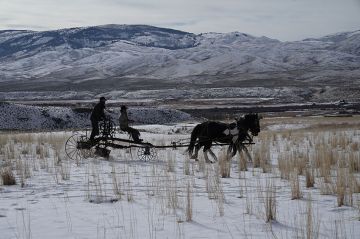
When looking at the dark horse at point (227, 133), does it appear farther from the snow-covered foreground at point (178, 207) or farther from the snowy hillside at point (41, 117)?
the snowy hillside at point (41, 117)

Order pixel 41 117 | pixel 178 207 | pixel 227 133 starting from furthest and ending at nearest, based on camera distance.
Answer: pixel 41 117 → pixel 227 133 → pixel 178 207

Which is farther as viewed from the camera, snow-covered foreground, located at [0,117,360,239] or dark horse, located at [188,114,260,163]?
dark horse, located at [188,114,260,163]

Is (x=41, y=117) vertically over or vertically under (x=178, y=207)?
over

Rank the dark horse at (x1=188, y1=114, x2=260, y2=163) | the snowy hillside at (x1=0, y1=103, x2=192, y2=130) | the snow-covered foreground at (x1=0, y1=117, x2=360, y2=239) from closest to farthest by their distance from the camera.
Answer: the snow-covered foreground at (x1=0, y1=117, x2=360, y2=239) → the dark horse at (x1=188, y1=114, x2=260, y2=163) → the snowy hillside at (x1=0, y1=103, x2=192, y2=130)

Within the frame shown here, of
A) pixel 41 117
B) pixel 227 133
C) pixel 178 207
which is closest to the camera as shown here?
pixel 178 207

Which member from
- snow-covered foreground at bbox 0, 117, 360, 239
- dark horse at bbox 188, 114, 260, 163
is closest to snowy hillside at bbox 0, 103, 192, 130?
dark horse at bbox 188, 114, 260, 163

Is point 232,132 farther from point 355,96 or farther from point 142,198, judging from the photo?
point 355,96

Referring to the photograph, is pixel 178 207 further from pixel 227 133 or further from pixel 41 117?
pixel 41 117

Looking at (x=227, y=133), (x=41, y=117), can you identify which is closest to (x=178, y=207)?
(x=227, y=133)

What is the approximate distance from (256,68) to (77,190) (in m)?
187

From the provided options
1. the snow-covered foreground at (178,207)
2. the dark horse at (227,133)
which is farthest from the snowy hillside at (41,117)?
the snow-covered foreground at (178,207)

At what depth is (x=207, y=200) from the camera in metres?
7.53

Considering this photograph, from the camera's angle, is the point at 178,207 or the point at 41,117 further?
the point at 41,117

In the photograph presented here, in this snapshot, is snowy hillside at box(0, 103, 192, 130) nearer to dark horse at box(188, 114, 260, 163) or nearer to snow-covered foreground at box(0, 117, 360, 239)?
dark horse at box(188, 114, 260, 163)
